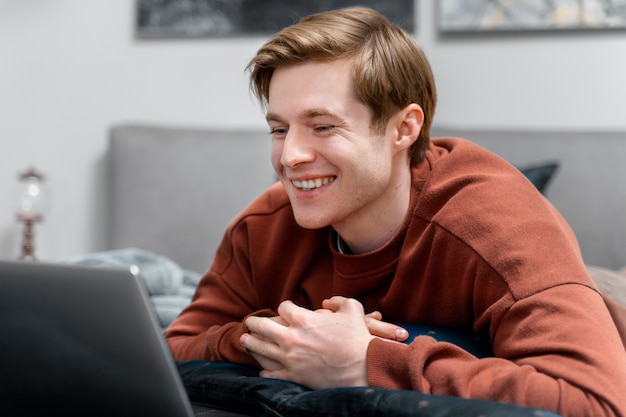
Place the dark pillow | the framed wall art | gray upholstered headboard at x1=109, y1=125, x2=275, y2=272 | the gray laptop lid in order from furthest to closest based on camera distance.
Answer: gray upholstered headboard at x1=109, y1=125, x2=275, y2=272, the framed wall art, the dark pillow, the gray laptop lid

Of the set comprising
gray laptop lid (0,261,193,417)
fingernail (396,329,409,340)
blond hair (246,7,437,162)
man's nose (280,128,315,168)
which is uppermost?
blond hair (246,7,437,162)

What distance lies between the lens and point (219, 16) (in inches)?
117

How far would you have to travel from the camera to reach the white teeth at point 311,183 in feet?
4.43

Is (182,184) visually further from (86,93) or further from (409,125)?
(409,125)

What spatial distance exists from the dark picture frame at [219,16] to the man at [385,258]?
4.78 ft

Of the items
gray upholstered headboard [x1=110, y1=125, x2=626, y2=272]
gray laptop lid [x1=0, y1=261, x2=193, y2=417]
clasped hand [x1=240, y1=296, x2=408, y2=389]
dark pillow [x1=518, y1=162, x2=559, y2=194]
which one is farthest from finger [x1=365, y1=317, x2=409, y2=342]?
gray upholstered headboard [x1=110, y1=125, x2=626, y2=272]

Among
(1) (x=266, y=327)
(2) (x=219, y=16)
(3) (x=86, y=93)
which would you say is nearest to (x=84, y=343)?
(1) (x=266, y=327)

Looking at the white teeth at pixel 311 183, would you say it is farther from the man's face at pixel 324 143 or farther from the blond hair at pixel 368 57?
the blond hair at pixel 368 57

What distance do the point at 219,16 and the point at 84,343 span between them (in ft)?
7.43

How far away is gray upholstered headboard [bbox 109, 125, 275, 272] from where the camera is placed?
2.77 meters

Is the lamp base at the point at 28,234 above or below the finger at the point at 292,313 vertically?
below

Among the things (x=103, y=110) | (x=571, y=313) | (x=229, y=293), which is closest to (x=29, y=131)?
(x=103, y=110)

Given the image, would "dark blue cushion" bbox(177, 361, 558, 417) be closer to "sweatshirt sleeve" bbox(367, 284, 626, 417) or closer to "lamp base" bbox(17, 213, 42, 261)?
"sweatshirt sleeve" bbox(367, 284, 626, 417)

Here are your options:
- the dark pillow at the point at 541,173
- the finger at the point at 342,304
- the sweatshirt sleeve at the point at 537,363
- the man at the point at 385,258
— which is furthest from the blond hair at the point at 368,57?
the dark pillow at the point at 541,173
